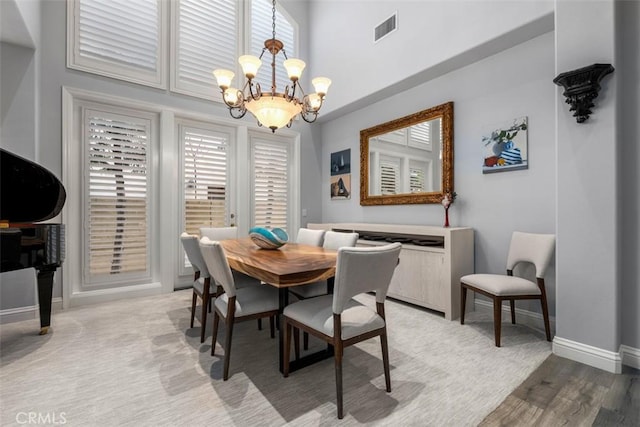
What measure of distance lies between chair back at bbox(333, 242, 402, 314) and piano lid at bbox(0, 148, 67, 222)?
250 centimetres

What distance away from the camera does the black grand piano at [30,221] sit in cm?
207

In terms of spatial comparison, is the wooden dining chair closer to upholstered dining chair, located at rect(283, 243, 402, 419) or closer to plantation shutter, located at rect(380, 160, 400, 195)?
upholstered dining chair, located at rect(283, 243, 402, 419)

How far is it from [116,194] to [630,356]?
516 cm

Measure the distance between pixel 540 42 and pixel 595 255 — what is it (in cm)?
202

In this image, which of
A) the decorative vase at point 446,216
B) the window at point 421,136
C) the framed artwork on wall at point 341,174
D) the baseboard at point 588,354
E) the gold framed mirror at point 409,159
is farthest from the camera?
the framed artwork on wall at point 341,174

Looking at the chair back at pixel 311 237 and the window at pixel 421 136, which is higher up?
the window at pixel 421 136

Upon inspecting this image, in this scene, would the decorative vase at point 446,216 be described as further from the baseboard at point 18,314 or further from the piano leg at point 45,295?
the baseboard at point 18,314

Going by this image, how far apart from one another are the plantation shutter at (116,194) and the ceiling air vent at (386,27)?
11.1ft

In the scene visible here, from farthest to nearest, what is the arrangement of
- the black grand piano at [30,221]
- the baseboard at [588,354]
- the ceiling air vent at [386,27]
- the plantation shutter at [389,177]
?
1. the plantation shutter at [389,177]
2. the ceiling air vent at [386,27]
3. the black grand piano at [30,221]
4. the baseboard at [588,354]

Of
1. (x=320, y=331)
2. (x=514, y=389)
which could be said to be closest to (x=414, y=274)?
(x=514, y=389)

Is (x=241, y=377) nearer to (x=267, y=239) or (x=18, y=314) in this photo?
(x=267, y=239)

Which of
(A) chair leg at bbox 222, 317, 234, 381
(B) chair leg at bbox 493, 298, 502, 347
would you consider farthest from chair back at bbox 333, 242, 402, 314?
(B) chair leg at bbox 493, 298, 502, 347

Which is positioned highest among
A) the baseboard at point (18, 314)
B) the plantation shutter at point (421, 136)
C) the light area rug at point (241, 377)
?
the plantation shutter at point (421, 136)

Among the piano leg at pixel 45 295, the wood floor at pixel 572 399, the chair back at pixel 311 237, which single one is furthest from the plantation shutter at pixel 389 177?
the piano leg at pixel 45 295
